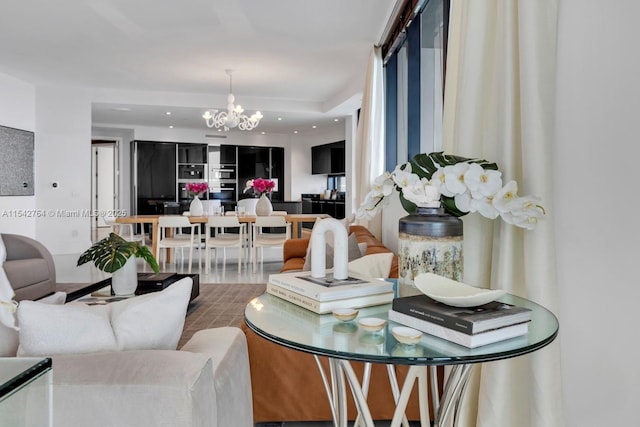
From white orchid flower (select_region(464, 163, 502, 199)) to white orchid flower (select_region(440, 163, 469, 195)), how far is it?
1 cm

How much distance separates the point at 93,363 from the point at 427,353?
27.4 inches

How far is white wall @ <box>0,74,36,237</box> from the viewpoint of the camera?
21.0 feet

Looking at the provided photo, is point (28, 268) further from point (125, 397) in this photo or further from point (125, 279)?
point (125, 397)

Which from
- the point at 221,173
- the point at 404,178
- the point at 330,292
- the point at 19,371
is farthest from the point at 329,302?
the point at 221,173

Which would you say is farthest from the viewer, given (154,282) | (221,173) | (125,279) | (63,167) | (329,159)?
(221,173)

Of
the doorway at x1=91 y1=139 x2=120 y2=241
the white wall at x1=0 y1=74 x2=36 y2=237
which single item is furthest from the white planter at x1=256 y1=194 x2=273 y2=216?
the doorway at x1=91 y1=139 x2=120 y2=241

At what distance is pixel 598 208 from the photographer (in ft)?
4.08

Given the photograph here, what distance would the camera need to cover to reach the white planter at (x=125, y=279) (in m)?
3.22

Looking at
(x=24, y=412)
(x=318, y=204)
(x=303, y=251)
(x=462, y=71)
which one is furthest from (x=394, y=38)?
(x=318, y=204)

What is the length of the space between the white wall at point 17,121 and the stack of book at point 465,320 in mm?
6965

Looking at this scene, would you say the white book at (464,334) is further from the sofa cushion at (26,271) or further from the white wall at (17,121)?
the white wall at (17,121)

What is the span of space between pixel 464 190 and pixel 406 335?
1.77ft

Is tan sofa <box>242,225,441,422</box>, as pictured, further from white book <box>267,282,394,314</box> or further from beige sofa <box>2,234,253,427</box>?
beige sofa <box>2,234,253,427</box>

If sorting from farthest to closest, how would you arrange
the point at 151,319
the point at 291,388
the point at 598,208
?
the point at 291,388 → the point at 598,208 → the point at 151,319
